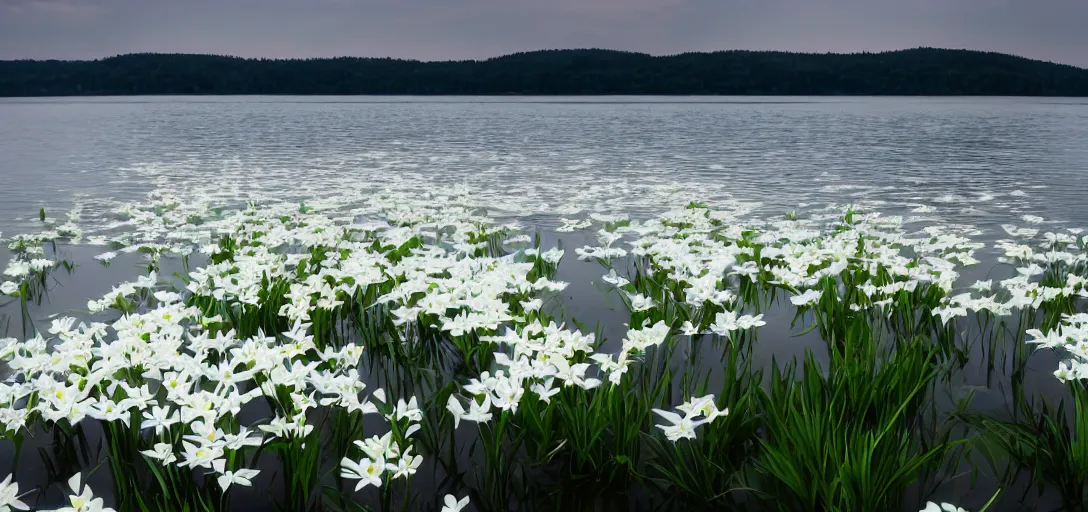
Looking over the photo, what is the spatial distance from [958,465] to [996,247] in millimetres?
7100

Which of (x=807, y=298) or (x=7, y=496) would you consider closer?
(x=7, y=496)

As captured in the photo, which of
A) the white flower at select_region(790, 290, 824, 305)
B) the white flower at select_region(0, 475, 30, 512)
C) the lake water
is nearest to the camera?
the white flower at select_region(0, 475, 30, 512)

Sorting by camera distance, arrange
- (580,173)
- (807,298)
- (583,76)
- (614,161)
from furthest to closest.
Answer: (583,76)
(614,161)
(580,173)
(807,298)

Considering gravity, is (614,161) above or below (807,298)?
below

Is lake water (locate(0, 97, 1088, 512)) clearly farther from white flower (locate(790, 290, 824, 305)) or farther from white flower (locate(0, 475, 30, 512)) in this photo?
white flower (locate(0, 475, 30, 512))

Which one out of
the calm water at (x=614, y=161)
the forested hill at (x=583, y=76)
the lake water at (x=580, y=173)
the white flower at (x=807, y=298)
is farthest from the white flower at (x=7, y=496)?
the forested hill at (x=583, y=76)

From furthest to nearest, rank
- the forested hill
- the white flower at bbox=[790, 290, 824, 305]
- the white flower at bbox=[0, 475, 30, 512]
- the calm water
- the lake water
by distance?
the forested hill, the calm water, the lake water, the white flower at bbox=[790, 290, 824, 305], the white flower at bbox=[0, 475, 30, 512]

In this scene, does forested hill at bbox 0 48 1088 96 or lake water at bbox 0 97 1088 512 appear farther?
forested hill at bbox 0 48 1088 96

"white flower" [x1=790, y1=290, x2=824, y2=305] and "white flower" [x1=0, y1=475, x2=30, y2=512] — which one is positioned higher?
"white flower" [x1=790, y1=290, x2=824, y2=305]

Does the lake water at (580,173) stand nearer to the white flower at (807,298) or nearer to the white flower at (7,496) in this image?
the white flower at (807,298)

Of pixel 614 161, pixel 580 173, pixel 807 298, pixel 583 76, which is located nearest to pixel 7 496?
pixel 807 298

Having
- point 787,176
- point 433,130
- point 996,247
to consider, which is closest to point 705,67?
point 433,130

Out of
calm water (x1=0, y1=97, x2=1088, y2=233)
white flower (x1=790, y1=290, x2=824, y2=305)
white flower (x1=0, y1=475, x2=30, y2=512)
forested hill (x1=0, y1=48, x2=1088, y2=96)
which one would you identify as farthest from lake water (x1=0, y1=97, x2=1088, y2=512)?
forested hill (x1=0, y1=48, x2=1088, y2=96)

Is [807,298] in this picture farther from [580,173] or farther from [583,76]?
[583,76]
